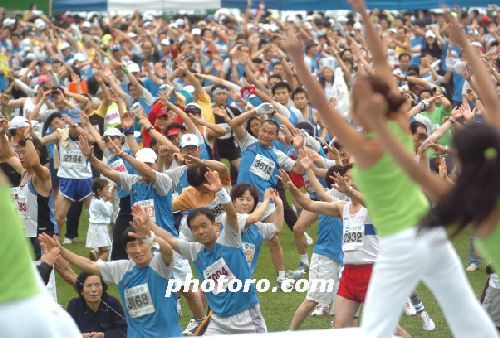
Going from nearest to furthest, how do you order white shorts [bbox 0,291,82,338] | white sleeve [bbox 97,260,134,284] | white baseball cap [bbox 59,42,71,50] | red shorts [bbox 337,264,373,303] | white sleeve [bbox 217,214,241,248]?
white shorts [bbox 0,291,82,338] → white sleeve [bbox 97,260,134,284] → white sleeve [bbox 217,214,241,248] → red shorts [bbox 337,264,373,303] → white baseball cap [bbox 59,42,71,50]

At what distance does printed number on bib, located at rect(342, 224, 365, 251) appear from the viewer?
8.02m

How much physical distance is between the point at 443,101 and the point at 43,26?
588 inches

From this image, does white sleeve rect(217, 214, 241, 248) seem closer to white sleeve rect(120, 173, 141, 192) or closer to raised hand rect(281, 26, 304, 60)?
white sleeve rect(120, 173, 141, 192)

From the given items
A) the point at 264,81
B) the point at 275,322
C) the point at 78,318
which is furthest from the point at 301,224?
the point at 264,81

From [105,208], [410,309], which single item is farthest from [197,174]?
[105,208]

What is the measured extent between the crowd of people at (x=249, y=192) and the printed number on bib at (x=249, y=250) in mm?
26

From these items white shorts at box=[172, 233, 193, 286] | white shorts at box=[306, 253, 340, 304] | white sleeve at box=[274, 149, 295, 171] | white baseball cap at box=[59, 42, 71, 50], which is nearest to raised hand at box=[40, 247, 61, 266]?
white shorts at box=[172, 233, 193, 286]

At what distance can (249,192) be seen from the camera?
30.6 ft

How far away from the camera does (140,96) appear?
15.5 m

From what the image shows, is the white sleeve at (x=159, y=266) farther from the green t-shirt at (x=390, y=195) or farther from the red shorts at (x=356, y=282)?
the green t-shirt at (x=390, y=195)

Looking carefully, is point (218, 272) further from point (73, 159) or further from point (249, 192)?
point (73, 159)

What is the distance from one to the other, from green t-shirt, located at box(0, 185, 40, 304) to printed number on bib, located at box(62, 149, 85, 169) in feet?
26.8

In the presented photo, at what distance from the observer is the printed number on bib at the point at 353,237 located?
26.3 feet

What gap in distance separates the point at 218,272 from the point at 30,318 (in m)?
2.98
